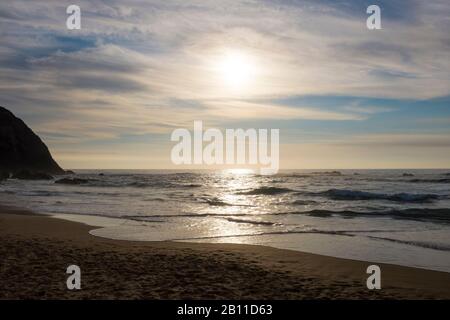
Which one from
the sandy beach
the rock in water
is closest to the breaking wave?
the sandy beach

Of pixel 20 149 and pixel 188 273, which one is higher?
pixel 20 149

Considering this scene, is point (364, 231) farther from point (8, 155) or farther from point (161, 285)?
point (8, 155)

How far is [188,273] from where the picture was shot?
393 inches

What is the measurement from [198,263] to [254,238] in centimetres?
537

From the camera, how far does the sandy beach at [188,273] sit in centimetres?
827

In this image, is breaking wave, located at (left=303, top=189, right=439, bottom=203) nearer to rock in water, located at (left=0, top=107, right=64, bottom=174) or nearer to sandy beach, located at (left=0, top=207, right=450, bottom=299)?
sandy beach, located at (left=0, top=207, right=450, bottom=299)

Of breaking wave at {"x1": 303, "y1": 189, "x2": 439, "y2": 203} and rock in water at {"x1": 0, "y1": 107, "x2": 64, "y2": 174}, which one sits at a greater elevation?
rock in water at {"x1": 0, "y1": 107, "x2": 64, "y2": 174}

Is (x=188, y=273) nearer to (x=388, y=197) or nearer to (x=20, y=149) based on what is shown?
(x=388, y=197)

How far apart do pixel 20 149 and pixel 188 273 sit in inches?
3857

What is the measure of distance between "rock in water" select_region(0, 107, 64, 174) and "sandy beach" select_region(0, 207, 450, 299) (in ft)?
280

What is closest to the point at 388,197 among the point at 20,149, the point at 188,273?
the point at 188,273

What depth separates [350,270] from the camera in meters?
10.9

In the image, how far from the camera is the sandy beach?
8266 millimetres
